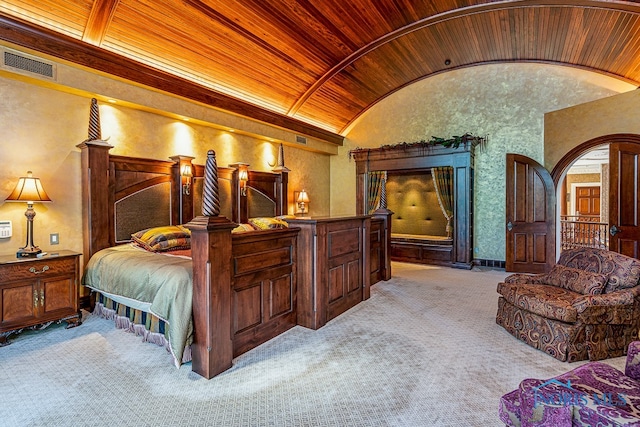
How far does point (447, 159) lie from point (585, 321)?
4.48 m

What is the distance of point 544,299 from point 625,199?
10.5 ft

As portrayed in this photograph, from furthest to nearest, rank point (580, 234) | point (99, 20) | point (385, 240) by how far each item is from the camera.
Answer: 1. point (580, 234)
2. point (385, 240)
3. point (99, 20)

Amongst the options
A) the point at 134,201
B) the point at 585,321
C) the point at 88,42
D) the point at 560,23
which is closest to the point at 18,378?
the point at 134,201

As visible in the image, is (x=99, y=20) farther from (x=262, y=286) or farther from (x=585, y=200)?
(x=585, y=200)

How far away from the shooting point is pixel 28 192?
3240 mm

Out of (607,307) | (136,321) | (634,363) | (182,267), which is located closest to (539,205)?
(607,307)

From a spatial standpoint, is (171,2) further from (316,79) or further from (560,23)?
(560,23)

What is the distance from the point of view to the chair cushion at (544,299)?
2603mm

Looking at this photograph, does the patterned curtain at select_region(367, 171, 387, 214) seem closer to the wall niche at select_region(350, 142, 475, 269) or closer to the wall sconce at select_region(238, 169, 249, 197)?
the wall niche at select_region(350, 142, 475, 269)

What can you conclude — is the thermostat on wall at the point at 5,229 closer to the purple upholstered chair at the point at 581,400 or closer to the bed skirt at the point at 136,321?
the bed skirt at the point at 136,321

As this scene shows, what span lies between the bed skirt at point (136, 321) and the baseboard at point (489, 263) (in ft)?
19.5

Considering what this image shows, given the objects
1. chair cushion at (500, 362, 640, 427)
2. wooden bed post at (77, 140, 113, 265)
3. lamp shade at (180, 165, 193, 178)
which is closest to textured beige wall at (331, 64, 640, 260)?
lamp shade at (180, 165, 193, 178)

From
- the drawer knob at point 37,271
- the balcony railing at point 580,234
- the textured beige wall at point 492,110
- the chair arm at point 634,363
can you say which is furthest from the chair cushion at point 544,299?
the balcony railing at point 580,234

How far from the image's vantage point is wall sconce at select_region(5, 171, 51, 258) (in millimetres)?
3195
